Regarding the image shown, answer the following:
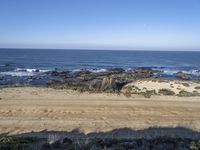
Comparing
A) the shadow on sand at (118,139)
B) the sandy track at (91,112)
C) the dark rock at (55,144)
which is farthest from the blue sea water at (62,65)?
the dark rock at (55,144)

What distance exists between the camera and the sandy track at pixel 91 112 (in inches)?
610

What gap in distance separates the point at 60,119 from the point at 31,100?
6028mm

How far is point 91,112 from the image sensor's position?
18.4 meters

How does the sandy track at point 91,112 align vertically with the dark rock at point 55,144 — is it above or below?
below

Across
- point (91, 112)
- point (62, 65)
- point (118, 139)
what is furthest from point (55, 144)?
point (62, 65)

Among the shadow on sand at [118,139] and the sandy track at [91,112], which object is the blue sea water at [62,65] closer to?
the sandy track at [91,112]

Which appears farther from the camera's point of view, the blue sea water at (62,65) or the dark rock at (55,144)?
the blue sea water at (62,65)

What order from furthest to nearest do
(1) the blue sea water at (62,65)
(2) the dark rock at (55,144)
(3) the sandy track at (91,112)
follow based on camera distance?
(1) the blue sea water at (62,65)
(3) the sandy track at (91,112)
(2) the dark rock at (55,144)

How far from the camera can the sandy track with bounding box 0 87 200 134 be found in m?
15.5

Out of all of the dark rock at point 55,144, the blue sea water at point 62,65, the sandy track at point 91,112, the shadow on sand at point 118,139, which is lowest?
the blue sea water at point 62,65

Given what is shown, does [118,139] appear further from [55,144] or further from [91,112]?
[91,112]

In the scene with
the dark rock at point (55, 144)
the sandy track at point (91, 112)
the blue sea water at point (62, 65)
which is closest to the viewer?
the dark rock at point (55, 144)

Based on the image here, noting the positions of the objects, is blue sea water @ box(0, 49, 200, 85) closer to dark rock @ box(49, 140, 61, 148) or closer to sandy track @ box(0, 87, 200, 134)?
sandy track @ box(0, 87, 200, 134)

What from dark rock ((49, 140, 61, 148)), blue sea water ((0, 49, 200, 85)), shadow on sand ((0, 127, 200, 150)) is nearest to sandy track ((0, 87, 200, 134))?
shadow on sand ((0, 127, 200, 150))
